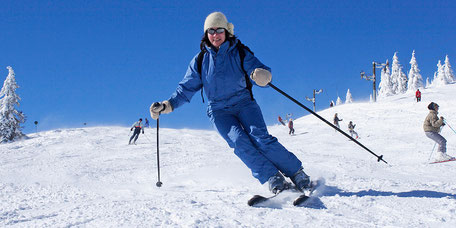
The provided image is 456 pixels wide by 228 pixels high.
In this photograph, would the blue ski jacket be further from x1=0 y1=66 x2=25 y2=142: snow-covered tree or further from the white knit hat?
x1=0 y1=66 x2=25 y2=142: snow-covered tree

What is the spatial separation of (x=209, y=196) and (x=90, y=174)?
12.2 feet

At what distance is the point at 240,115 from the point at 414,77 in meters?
72.4

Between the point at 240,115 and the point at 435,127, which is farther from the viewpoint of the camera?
the point at 435,127

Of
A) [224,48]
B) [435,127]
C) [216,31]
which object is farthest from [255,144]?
[435,127]

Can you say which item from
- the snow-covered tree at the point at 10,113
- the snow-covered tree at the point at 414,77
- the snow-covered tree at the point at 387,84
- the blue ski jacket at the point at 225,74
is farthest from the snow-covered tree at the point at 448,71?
the blue ski jacket at the point at 225,74

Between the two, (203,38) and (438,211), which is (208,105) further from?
(438,211)

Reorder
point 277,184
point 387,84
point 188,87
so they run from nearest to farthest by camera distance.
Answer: point 277,184, point 188,87, point 387,84

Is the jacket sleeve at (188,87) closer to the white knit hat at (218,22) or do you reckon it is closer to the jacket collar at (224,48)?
the jacket collar at (224,48)

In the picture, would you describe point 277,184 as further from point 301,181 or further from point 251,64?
point 251,64

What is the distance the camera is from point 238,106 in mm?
3342

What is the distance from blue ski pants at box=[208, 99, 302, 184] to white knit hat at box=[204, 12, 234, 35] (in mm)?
852

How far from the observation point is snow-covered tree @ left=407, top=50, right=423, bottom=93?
63594 millimetres

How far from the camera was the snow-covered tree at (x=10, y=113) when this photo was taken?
89.0 ft

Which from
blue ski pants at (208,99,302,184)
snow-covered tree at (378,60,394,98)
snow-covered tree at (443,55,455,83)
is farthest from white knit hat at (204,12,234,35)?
snow-covered tree at (443,55,455,83)
